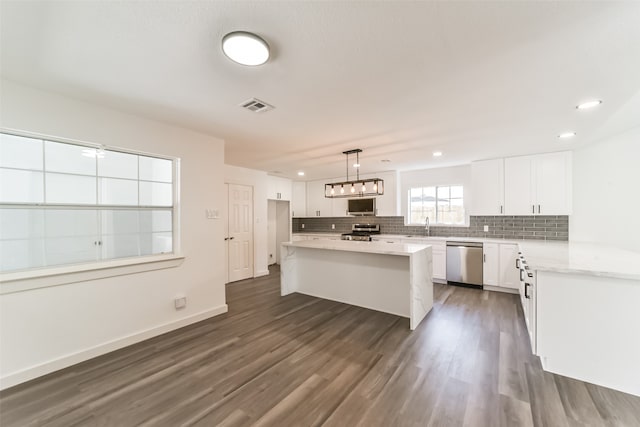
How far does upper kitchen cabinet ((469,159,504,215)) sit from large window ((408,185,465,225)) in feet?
1.51

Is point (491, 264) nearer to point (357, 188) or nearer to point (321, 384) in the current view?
point (357, 188)

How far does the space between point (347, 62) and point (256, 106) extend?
1.08m

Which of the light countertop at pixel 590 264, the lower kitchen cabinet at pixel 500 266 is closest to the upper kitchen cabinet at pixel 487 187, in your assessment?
the lower kitchen cabinet at pixel 500 266

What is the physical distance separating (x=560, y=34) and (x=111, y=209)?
406cm

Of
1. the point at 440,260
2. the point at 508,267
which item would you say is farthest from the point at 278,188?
the point at 508,267

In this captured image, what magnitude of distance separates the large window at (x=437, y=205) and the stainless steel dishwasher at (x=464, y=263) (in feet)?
2.55

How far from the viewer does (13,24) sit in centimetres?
145

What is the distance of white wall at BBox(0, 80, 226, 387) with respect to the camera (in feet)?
6.98

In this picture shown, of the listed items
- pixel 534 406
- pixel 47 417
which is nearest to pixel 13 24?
pixel 47 417

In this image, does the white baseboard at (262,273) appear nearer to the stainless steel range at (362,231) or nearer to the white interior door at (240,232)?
the white interior door at (240,232)

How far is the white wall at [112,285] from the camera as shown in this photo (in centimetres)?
213

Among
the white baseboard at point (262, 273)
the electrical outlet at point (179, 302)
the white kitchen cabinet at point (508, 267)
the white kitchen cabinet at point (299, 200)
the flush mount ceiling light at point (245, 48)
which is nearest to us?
the flush mount ceiling light at point (245, 48)

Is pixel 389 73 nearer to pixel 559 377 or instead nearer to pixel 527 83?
pixel 527 83

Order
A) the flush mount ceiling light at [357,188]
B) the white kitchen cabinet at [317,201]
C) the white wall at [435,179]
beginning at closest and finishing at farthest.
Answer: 1. the flush mount ceiling light at [357,188]
2. the white wall at [435,179]
3. the white kitchen cabinet at [317,201]
